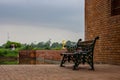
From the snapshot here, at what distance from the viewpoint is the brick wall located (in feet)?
32.9

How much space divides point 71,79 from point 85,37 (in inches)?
248

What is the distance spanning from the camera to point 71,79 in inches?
231

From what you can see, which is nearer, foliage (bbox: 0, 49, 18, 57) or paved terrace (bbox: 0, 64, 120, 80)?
paved terrace (bbox: 0, 64, 120, 80)

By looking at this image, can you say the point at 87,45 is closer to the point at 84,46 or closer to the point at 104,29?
the point at 84,46

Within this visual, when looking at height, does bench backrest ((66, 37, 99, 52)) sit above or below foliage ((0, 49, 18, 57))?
above

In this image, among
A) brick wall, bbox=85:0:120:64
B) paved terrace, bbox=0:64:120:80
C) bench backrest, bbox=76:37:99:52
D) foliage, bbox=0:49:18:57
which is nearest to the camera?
paved terrace, bbox=0:64:120:80

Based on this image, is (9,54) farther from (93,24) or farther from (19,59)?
(93,24)

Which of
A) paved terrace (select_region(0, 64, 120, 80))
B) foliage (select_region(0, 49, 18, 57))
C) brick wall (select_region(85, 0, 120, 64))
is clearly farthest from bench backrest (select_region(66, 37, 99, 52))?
foliage (select_region(0, 49, 18, 57))

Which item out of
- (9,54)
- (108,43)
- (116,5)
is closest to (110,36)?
(108,43)

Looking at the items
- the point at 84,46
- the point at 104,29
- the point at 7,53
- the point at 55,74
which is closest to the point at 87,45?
the point at 84,46

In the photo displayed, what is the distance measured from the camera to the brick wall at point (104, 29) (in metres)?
10.0

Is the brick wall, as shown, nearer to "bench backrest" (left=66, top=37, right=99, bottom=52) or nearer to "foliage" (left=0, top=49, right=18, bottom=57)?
"bench backrest" (left=66, top=37, right=99, bottom=52)

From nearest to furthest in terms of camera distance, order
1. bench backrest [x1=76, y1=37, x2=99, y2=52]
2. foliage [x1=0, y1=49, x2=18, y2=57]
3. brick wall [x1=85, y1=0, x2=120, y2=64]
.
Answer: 1. bench backrest [x1=76, y1=37, x2=99, y2=52]
2. brick wall [x1=85, y1=0, x2=120, y2=64]
3. foliage [x1=0, y1=49, x2=18, y2=57]

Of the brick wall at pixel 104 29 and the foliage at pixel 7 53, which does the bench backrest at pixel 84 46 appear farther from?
the foliage at pixel 7 53
